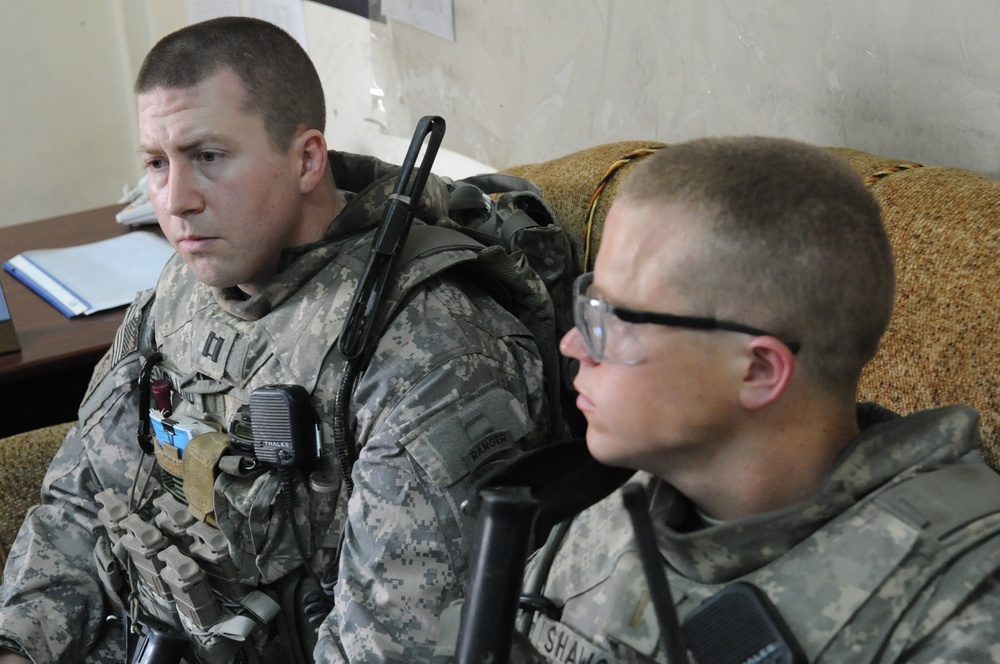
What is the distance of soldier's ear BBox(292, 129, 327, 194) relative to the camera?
138 cm

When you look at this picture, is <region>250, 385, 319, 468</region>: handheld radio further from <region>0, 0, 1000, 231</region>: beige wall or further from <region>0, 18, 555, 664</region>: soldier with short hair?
<region>0, 0, 1000, 231</region>: beige wall

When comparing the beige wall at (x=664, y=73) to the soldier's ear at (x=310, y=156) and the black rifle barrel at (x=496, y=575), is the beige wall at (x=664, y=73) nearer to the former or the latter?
the soldier's ear at (x=310, y=156)

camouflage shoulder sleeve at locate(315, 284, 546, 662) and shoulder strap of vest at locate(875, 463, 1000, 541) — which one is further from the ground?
shoulder strap of vest at locate(875, 463, 1000, 541)

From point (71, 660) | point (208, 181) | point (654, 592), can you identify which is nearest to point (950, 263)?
point (654, 592)

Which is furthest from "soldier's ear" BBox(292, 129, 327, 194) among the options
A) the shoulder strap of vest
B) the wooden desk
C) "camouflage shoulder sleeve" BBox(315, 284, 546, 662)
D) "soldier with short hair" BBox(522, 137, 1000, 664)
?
the shoulder strap of vest

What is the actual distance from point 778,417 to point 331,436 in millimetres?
623

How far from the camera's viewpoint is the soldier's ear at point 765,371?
0.78 m

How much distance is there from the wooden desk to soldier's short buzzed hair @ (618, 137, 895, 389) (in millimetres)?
1403

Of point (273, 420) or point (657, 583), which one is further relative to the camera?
point (273, 420)

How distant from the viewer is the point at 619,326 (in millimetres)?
812

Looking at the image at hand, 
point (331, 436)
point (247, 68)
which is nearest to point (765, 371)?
point (331, 436)

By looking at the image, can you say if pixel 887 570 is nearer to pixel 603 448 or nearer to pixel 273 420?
pixel 603 448

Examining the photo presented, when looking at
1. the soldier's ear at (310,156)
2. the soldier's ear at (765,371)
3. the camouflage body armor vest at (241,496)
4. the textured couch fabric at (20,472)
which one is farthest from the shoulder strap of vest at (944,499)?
the textured couch fabric at (20,472)

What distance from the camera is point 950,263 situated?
1042 mm
